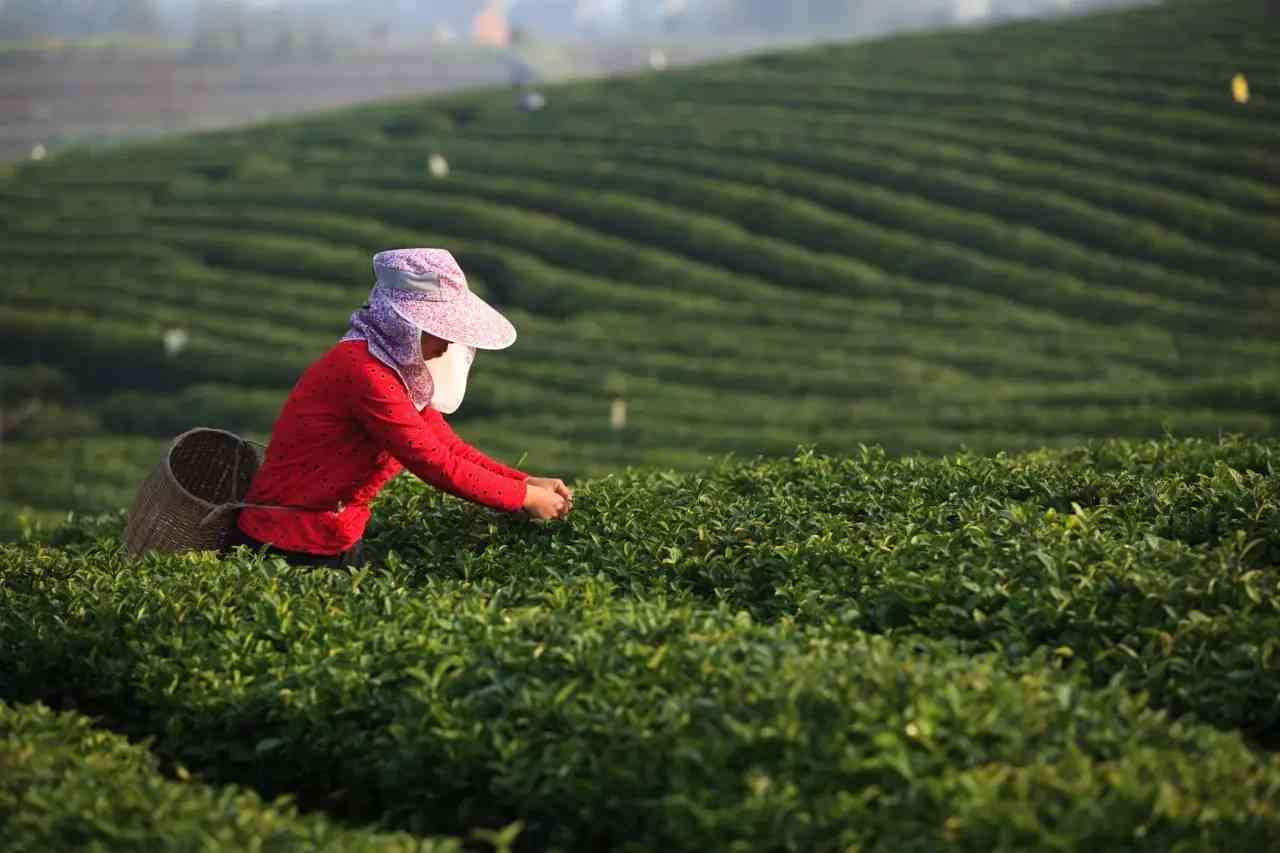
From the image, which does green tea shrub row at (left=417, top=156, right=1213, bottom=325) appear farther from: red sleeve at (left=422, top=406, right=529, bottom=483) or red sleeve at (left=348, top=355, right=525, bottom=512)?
red sleeve at (left=348, top=355, right=525, bottom=512)

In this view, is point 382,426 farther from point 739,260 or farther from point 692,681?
point 739,260

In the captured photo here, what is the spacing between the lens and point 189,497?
20.3ft

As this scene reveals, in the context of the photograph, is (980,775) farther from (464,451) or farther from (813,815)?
(464,451)

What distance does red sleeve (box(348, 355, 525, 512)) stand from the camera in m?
5.82

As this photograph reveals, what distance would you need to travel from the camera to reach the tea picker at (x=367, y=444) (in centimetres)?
587

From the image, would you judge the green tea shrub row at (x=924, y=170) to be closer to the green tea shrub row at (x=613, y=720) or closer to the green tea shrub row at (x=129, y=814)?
the green tea shrub row at (x=613, y=720)

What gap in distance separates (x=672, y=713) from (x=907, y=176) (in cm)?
2660

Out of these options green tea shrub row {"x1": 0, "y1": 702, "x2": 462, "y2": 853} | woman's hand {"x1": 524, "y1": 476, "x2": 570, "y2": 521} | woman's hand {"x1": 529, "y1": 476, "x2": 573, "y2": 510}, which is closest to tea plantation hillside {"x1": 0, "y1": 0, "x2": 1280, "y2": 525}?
woman's hand {"x1": 529, "y1": 476, "x2": 573, "y2": 510}

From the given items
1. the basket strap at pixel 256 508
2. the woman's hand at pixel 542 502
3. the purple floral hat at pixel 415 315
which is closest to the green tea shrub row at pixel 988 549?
the woman's hand at pixel 542 502

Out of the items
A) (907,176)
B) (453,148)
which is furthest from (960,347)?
(453,148)

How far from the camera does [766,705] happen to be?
430 cm

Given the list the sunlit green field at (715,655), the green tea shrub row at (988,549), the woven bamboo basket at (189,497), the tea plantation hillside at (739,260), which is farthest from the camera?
the tea plantation hillside at (739,260)

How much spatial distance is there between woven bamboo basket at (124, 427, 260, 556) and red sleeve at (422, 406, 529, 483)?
2.92 ft

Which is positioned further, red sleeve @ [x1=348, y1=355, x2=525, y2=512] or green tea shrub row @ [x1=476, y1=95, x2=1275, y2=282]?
green tea shrub row @ [x1=476, y1=95, x2=1275, y2=282]
